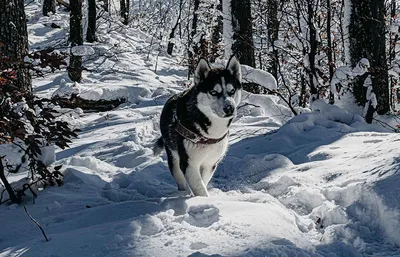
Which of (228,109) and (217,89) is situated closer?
(228,109)

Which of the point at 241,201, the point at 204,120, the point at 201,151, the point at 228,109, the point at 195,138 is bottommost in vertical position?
the point at 241,201

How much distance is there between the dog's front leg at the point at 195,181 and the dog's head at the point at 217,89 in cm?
57

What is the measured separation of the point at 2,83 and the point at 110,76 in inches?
424

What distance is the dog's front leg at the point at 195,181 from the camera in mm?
4312

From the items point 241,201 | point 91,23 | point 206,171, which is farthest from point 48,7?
point 241,201

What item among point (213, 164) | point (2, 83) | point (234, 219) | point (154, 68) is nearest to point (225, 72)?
point (213, 164)

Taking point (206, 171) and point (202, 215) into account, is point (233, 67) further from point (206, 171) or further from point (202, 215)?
point (202, 215)

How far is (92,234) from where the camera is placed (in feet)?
9.65

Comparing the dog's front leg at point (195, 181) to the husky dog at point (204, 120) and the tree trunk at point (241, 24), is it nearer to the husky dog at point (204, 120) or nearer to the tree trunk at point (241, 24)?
the husky dog at point (204, 120)

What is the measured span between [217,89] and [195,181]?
93 centimetres

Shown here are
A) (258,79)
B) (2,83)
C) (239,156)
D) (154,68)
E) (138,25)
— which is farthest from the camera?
(138,25)

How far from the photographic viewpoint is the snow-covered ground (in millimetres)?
2820

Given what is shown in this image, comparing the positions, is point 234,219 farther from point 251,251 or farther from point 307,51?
point 307,51

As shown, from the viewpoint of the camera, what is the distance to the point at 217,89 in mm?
4293
